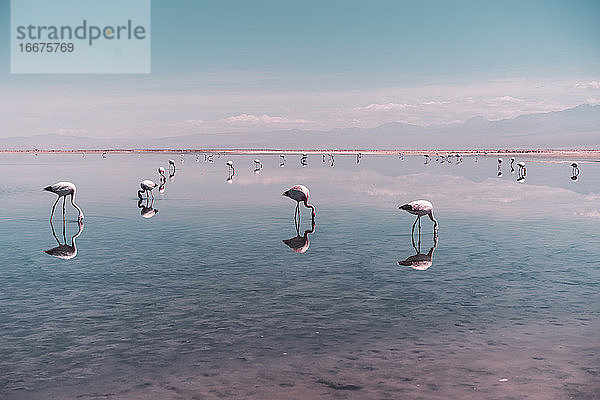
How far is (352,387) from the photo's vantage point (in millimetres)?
8008

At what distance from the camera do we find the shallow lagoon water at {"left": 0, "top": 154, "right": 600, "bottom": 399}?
27.0 ft

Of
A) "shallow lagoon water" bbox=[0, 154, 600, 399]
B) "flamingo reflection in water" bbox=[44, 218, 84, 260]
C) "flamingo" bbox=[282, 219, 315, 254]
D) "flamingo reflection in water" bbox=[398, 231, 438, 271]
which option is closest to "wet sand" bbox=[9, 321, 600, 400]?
"shallow lagoon water" bbox=[0, 154, 600, 399]

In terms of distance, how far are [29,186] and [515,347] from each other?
42387mm

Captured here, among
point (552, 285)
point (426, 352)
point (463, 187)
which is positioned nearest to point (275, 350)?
point (426, 352)

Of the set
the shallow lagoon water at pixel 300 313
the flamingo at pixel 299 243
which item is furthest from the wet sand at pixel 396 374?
the flamingo at pixel 299 243

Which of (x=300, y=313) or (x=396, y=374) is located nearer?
(x=396, y=374)

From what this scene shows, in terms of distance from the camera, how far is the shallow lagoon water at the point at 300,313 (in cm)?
822

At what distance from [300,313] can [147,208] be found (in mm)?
19141

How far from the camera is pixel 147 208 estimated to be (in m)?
28.9

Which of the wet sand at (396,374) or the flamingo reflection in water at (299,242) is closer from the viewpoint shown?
the wet sand at (396,374)

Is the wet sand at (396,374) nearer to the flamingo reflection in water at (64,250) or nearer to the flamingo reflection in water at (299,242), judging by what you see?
the flamingo reflection in water at (299,242)

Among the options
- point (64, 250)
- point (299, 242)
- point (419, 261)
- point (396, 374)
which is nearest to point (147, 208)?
point (64, 250)

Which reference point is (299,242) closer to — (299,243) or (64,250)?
(299,243)

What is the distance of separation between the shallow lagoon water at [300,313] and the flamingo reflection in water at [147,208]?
11.5 feet
